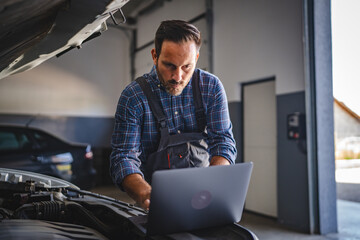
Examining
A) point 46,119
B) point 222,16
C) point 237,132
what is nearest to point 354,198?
point 237,132

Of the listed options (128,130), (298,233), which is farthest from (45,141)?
(298,233)

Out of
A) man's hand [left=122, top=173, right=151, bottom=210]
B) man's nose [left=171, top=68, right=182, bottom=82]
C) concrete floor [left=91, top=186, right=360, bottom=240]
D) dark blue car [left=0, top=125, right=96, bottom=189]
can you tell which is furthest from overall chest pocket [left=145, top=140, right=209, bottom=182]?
dark blue car [left=0, top=125, right=96, bottom=189]

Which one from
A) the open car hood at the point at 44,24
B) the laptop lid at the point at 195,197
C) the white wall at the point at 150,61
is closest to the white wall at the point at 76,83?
the white wall at the point at 150,61

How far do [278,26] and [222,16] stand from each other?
3.45 ft

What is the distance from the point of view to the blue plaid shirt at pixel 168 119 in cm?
148

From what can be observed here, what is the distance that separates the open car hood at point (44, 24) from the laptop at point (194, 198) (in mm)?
511

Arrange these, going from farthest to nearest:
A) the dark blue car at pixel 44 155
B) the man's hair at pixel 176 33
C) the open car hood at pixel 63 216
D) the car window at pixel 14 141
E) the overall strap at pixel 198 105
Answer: the car window at pixel 14 141 < the dark blue car at pixel 44 155 < the overall strap at pixel 198 105 < the man's hair at pixel 176 33 < the open car hood at pixel 63 216

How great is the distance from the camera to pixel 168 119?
155cm

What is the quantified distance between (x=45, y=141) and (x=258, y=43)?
3.15 meters

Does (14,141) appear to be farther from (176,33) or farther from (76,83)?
(176,33)

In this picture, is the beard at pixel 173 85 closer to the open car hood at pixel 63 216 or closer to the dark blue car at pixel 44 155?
the open car hood at pixel 63 216

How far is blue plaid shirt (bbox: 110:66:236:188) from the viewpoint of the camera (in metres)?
1.48

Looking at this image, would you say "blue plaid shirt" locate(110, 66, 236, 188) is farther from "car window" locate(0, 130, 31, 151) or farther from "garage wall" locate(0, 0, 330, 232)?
"car window" locate(0, 130, 31, 151)

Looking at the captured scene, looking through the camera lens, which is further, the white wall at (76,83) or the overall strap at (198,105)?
the white wall at (76,83)
